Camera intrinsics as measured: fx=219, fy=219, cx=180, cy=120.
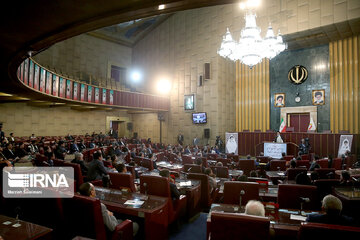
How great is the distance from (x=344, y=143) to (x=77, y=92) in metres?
13.8

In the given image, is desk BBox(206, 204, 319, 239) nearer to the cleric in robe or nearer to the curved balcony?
the curved balcony

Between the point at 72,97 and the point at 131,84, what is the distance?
9.02m

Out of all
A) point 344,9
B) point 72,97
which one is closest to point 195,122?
point 72,97

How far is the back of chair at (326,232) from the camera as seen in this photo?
1.63 metres

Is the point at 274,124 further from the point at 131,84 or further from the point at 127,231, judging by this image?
the point at 127,231

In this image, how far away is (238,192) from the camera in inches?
135

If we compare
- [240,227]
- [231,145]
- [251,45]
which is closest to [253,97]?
[231,145]

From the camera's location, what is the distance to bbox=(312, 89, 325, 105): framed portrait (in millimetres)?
13625

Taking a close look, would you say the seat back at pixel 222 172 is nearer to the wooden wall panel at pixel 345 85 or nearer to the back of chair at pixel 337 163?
the back of chair at pixel 337 163

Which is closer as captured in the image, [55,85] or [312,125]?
[55,85]

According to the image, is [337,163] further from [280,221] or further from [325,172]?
[280,221]

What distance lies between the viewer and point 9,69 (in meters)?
5.22

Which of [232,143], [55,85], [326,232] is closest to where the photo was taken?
[326,232]

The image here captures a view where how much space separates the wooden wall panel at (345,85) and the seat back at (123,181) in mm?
13467
